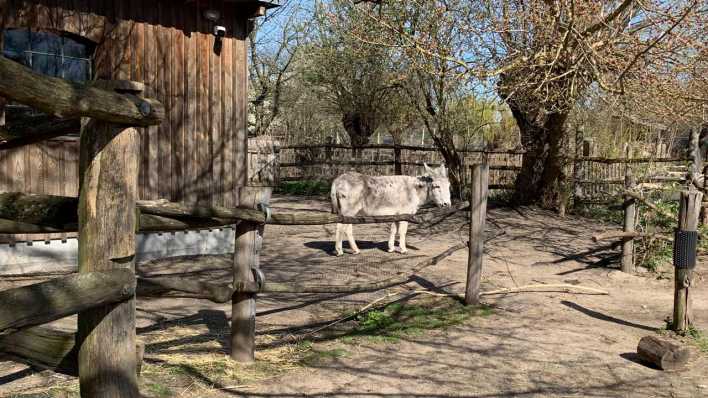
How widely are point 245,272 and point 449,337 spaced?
221cm

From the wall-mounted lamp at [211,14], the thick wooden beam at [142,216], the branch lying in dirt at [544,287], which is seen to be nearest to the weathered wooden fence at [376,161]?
the branch lying in dirt at [544,287]

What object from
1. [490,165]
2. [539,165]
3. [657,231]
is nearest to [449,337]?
[657,231]

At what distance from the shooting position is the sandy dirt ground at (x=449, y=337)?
15.1 ft

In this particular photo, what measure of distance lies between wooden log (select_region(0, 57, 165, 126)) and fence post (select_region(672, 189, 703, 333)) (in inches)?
219

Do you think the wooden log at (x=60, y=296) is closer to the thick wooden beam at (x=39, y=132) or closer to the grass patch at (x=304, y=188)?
the thick wooden beam at (x=39, y=132)

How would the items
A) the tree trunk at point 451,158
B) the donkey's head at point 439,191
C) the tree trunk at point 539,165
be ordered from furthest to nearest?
the tree trunk at point 451,158 → the tree trunk at point 539,165 → the donkey's head at point 439,191

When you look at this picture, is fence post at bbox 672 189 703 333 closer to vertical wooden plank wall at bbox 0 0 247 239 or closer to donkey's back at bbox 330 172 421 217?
donkey's back at bbox 330 172 421 217

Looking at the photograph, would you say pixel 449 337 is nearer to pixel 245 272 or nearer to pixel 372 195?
pixel 245 272

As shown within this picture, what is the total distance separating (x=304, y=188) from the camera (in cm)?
2088

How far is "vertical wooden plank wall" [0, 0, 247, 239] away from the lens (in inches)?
315

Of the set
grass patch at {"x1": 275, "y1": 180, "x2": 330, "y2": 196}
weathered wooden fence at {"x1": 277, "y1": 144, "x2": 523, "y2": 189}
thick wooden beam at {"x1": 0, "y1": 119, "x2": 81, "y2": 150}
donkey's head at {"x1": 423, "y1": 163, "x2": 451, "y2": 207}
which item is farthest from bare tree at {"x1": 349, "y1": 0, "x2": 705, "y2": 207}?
grass patch at {"x1": 275, "y1": 180, "x2": 330, "y2": 196}

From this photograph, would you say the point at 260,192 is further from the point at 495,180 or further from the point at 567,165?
the point at 495,180

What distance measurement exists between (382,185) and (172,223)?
21.1 ft

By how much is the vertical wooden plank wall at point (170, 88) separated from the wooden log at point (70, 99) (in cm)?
577
